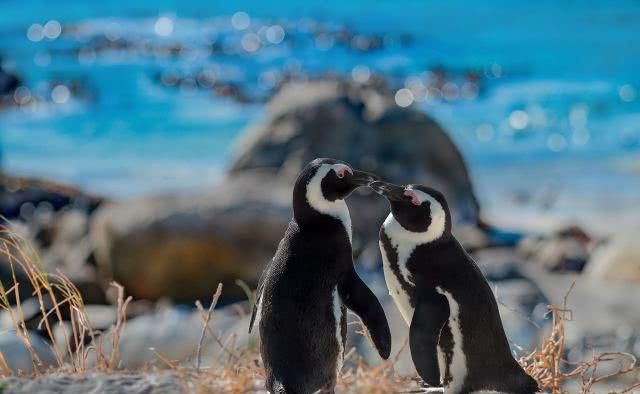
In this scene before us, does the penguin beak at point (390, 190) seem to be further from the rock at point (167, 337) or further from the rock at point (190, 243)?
the rock at point (190, 243)

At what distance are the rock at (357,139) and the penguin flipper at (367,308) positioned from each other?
4.66 metres

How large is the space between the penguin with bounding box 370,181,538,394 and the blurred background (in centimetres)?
65

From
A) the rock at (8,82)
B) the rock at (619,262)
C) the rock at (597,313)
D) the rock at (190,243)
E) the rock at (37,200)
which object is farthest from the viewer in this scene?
the rock at (8,82)

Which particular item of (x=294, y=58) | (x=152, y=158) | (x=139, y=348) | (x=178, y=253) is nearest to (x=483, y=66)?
(x=294, y=58)

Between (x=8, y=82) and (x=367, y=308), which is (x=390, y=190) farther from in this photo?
(x=8, y=82)

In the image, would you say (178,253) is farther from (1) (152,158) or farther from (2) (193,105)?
(2) (193,105)

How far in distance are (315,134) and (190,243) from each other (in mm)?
1581

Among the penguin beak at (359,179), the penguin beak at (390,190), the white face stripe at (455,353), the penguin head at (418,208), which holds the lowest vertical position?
the white face stripe at (455,353)

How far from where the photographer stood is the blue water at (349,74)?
35.1 ft

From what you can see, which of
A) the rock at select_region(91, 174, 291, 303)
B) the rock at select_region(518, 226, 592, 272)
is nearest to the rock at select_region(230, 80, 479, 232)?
the rock at select_region(518, 226, 592, 272)

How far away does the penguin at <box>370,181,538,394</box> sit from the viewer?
2.37 metres

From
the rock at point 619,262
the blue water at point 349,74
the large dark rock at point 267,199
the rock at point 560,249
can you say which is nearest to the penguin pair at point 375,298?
the large dark rock at point 267,199

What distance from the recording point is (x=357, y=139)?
292 inches

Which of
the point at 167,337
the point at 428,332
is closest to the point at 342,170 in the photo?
the point at 428,332
